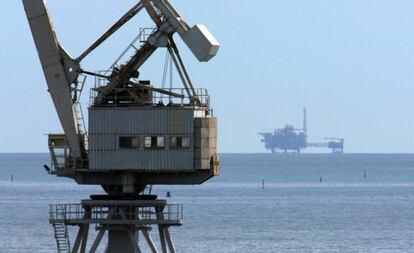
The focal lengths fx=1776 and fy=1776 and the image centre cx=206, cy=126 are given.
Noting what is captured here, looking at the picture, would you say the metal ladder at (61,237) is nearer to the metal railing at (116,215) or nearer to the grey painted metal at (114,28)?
the metal railing at (116,215)

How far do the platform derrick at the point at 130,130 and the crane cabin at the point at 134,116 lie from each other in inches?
1.6

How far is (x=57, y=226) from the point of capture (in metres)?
75.2

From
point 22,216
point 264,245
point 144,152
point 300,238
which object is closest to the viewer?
point 144,152

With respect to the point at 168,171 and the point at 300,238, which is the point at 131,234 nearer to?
the point at 168,171

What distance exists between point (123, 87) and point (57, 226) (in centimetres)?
682

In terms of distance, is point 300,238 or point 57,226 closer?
point 57,226

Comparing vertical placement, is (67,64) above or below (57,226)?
above

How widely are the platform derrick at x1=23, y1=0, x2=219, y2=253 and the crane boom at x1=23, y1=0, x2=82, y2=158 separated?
0.04 meters

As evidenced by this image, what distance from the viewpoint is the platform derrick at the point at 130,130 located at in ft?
236

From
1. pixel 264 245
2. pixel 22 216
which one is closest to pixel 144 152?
pixel 264 245

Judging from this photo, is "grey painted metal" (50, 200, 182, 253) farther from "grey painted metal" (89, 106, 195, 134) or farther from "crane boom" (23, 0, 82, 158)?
"grey painted metal" (89, 106, 195, 134)

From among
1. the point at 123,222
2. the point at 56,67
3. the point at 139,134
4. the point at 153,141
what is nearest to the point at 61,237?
the point at 123,222

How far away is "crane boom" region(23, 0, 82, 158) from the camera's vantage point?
2847 inches

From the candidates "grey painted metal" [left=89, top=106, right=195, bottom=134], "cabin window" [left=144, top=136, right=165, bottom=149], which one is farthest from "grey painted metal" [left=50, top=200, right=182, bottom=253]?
"grey painted metal" [left=89, top=106, right=195, bottom=134]
